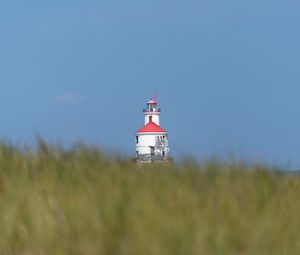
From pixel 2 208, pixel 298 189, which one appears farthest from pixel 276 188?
pixel 2 208

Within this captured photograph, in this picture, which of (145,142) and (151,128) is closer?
(151,128)

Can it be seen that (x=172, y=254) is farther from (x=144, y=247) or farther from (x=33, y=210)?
(x=33, y=210)

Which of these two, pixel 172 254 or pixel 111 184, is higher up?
pixel 111 184

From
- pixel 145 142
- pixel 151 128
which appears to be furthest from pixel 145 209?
pixel 145 142

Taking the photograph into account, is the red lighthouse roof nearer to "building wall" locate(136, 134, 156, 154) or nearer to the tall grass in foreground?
"building wall" locate(136, 134, 156, 154)

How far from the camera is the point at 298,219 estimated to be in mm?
5496

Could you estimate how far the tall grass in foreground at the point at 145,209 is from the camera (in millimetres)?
4660

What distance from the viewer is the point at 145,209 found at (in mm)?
4973

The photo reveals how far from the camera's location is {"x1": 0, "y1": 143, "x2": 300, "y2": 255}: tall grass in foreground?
15.3ft

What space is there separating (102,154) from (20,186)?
1.58 metres

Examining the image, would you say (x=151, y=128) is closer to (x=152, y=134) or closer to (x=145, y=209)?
(x=152, y=134)

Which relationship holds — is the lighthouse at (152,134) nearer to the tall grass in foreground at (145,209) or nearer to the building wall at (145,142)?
the building wall at (145,142)

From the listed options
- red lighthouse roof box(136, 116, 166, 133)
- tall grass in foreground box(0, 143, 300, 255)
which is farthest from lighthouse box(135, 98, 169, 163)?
tall grass in foreground box(0, 143, 300, 255)

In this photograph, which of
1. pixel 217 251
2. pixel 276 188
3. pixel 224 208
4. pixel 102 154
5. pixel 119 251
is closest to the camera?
pixel 217 251
